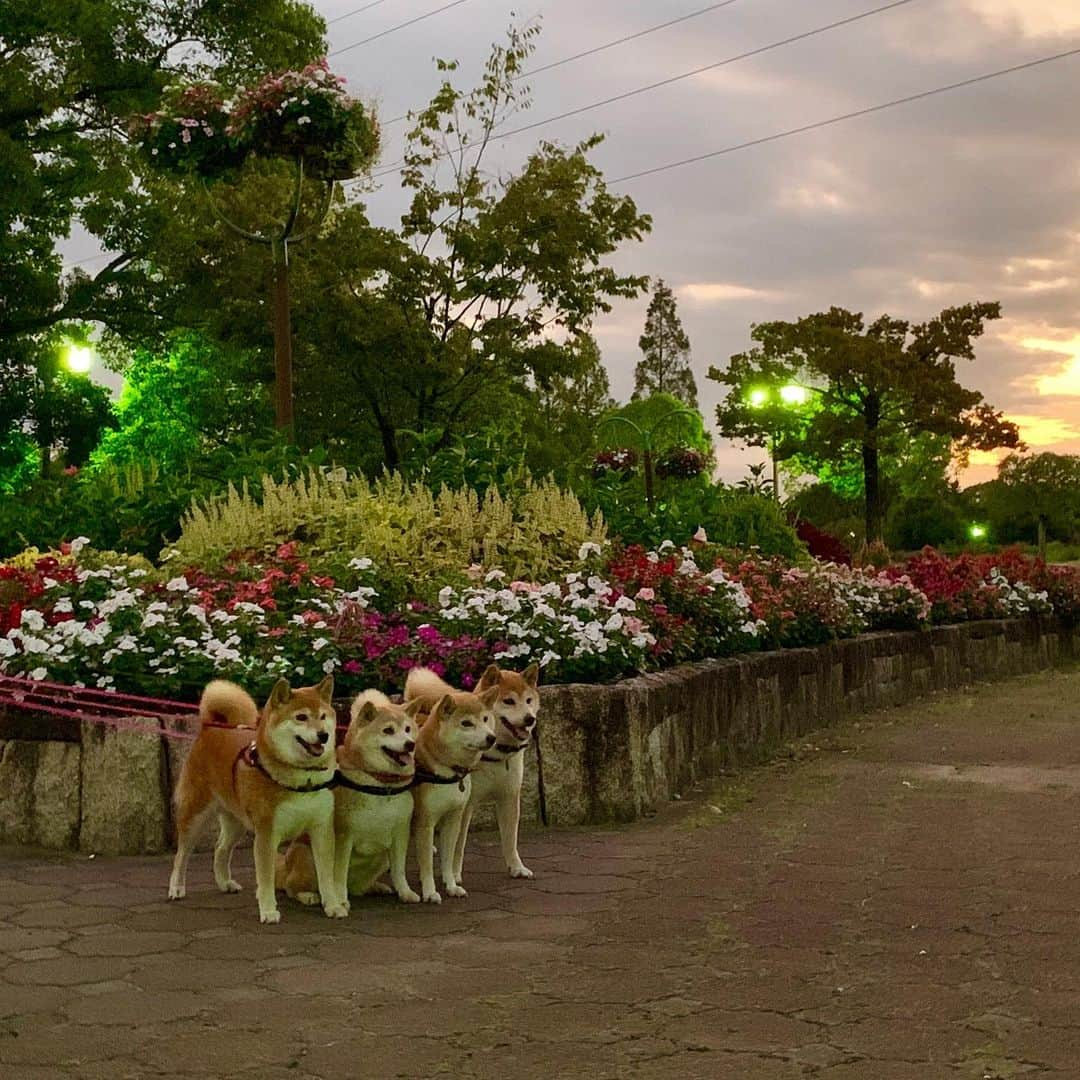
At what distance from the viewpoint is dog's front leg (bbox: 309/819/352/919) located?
5207mm

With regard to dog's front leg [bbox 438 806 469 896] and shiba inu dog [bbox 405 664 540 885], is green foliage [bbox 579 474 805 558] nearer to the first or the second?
shiba inu dog [bbox 405 664 540 885]

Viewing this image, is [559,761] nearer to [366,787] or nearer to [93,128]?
[366,787]

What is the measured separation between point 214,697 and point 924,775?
178 inches

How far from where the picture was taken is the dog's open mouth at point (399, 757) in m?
5.11

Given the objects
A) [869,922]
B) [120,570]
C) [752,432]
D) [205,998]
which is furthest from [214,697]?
[752,432]

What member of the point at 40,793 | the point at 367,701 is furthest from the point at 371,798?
the point at 40,793

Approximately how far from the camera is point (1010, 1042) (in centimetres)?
381

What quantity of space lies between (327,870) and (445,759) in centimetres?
57

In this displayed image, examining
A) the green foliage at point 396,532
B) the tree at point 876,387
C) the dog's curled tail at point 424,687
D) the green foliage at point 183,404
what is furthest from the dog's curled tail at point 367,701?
the tree at point 876,387

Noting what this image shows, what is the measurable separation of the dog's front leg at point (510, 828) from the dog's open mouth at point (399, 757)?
0.77m

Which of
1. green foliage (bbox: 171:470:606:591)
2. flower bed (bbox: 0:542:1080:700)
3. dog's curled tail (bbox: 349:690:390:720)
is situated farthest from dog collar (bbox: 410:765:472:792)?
green foliage (bbox: 171:470:606:591)

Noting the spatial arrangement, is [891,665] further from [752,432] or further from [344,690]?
[752,432]

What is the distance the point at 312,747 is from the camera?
5027mm

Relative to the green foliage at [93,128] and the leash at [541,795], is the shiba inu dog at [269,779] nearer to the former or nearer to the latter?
the leash at [541,795]
